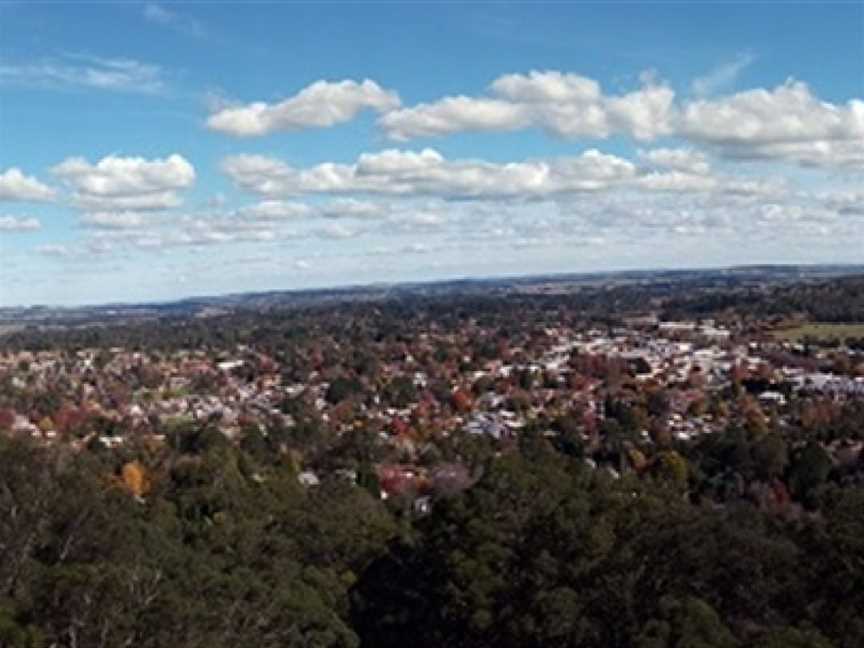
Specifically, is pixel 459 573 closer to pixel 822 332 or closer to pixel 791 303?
pixel 822 332

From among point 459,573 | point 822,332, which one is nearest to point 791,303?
point 822,332

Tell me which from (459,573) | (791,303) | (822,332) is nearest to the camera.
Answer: (459,573)

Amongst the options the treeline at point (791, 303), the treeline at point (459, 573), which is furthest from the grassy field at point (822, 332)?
the treeline at point (459, 573)

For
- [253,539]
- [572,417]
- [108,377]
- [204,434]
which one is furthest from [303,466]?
[108,377]

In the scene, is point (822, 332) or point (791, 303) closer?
point (822, 332)

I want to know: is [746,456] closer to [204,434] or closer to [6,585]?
[204,434]

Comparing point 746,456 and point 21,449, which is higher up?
point 21,449
